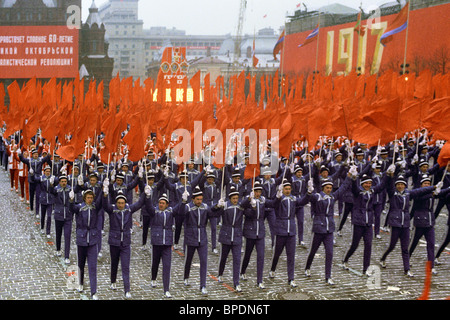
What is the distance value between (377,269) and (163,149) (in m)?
7.04

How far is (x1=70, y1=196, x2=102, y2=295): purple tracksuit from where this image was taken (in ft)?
28.8

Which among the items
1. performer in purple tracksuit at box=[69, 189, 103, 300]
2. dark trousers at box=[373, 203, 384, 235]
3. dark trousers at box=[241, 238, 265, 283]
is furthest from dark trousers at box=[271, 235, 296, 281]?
dark trousers at box=[373, 203, 384, 235]

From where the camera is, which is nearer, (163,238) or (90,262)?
(90,262)

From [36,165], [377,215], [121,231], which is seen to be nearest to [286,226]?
[121,231]

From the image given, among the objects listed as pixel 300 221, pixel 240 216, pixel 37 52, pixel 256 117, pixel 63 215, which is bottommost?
pixel 300 221

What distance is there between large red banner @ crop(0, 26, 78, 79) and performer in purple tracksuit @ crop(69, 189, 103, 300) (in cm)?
3788

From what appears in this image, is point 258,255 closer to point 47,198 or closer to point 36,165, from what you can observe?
point 47,198

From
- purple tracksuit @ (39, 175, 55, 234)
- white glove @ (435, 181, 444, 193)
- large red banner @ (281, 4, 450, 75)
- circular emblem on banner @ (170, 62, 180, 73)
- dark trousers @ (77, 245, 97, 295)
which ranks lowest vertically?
dark trousers @ (77, 245, 97, 295)

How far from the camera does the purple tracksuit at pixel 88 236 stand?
346 inches

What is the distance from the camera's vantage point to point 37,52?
44656mm

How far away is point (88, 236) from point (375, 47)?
33762mm

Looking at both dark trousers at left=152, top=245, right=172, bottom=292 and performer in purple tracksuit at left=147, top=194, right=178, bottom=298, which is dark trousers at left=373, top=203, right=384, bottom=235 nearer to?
performer in purple tracksuit at left=147, top=194, right=178, bottom=298

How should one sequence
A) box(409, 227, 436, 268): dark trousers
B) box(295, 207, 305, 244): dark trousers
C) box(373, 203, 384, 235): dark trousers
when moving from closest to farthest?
box(409, 227, 436, 268): dark trousers < box(295, 207, 305, 244): dark trousers < box(373, 203, 384, 235): dark trousers

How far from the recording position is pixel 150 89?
23688 mm
